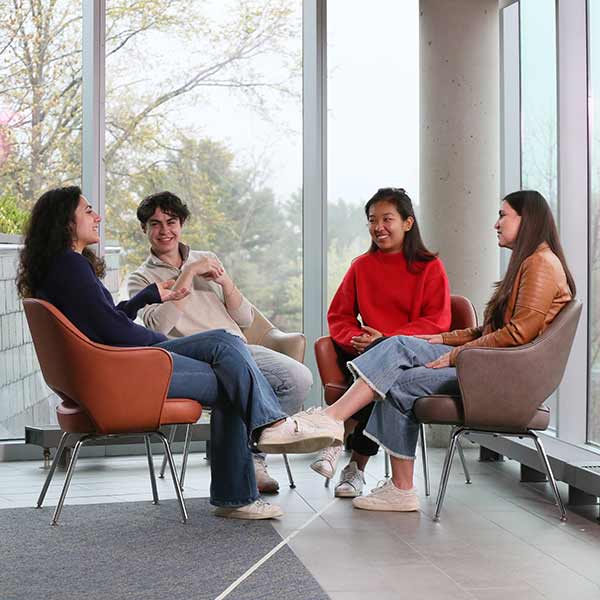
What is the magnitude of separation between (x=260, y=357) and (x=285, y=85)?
82.2 inches

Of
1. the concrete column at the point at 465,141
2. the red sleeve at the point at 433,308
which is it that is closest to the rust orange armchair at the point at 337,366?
the red sleeve at the point at 433,308

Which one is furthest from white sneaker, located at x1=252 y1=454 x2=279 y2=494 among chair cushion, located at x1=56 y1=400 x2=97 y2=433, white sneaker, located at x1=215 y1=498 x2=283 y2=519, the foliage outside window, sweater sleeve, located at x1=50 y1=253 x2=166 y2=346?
the foliage outside window

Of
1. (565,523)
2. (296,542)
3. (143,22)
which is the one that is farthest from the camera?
(143,22)

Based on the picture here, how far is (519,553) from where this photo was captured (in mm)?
3174

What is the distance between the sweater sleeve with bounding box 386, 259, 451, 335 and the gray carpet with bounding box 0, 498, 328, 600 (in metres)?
1.11

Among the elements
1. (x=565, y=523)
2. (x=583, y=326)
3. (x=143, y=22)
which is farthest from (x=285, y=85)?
(x=565, y=523)

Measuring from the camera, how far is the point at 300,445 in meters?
3.44

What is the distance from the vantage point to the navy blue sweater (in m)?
3.57

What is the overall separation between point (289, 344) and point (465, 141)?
162 cm

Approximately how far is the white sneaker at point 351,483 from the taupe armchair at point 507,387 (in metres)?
0.53

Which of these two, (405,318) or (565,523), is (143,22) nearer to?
(405,318)

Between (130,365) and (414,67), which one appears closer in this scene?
(130,365)

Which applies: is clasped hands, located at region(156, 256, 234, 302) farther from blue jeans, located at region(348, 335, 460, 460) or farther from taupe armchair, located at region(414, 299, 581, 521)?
taupe armchair, located at region(414, 299, 581, 521)

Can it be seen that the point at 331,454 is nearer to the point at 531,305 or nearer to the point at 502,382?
the point at 502,382
